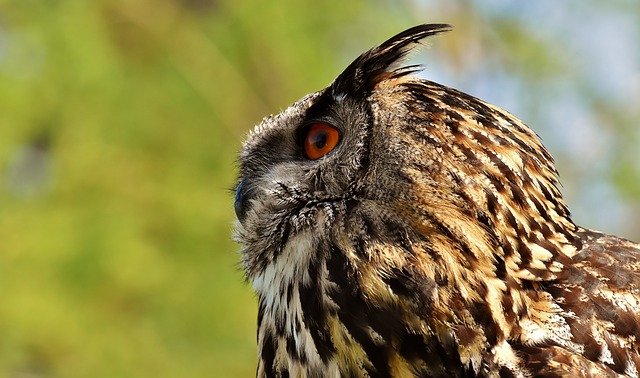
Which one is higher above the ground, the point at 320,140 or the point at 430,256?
the point at 320,140

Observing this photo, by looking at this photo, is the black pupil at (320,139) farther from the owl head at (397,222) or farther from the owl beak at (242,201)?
the owl beak at (242,201)

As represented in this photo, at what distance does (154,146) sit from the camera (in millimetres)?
6066

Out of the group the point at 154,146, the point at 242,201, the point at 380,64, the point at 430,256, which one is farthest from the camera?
the point at 154,146

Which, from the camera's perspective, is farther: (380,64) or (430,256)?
(380,64)

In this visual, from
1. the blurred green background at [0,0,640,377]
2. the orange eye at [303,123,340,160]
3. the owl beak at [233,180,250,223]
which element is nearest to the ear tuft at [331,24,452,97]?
the orange eye at [303,123,340,160]

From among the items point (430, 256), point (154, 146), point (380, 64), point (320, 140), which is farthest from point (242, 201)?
point (154, 146)

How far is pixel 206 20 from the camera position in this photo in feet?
21.4

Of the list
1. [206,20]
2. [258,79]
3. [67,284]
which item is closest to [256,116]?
[258,79]

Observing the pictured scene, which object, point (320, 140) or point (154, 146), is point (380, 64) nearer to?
point (320, 140)

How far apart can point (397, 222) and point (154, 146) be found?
4.07m

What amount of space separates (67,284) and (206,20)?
2286 mm

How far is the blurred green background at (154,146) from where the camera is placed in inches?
211

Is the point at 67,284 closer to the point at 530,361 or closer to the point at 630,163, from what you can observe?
the point at 530,361

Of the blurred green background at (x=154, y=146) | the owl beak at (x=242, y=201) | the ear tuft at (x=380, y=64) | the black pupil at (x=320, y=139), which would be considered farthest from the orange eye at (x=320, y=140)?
the blurred green background at (x=154, y=146)
